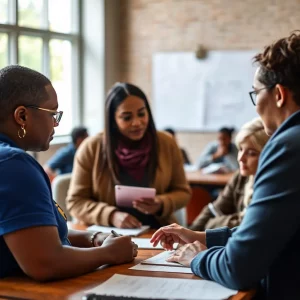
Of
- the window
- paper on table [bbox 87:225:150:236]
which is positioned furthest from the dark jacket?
the window

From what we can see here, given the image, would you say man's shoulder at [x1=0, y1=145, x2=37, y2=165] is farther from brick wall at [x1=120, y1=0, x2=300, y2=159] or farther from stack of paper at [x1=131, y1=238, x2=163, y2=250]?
brick wall at [x1=120, y1=0, x2=300, y2=159]

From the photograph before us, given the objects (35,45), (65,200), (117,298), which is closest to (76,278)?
(117,298)

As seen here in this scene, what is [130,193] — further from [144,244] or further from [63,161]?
[63,161]

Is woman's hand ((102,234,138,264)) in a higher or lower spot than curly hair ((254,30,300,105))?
lower

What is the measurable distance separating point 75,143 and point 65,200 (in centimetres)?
234

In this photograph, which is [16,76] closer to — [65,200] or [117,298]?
[117,298]

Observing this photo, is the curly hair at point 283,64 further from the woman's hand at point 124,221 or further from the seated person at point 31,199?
the woman's hand at point 124,221

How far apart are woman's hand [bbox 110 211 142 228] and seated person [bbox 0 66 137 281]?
836mm

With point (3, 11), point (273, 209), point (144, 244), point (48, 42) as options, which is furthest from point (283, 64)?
point (48, 42)

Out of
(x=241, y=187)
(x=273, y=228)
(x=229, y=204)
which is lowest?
(x=229, y=204)

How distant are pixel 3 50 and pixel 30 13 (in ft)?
2.18

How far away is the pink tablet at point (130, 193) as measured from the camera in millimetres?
3023

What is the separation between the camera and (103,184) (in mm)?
3248

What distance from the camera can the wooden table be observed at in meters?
1.74
